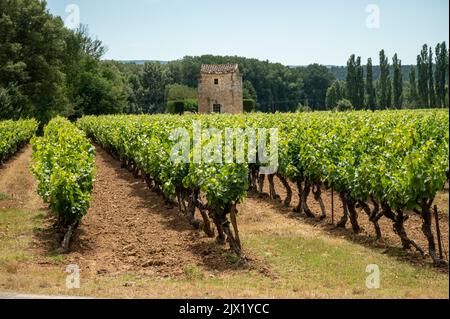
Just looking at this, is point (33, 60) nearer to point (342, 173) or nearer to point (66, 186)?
point (66, 186)

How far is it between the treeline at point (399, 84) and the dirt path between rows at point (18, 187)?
44.5 meters

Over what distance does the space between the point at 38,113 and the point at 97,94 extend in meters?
12.3

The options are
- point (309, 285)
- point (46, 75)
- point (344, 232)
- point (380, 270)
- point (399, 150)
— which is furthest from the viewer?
point (46, 75)

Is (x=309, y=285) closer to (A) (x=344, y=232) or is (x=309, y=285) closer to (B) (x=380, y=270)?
(B) (x=380, y=270)

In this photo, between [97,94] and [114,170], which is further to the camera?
[97,94]

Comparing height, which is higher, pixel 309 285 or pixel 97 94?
pixel 97 94

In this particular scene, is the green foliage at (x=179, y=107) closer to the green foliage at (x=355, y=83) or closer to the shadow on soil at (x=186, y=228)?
the green foliage at (x=355, y=83)

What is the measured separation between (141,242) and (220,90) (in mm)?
48241

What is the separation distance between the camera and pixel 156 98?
10319cm

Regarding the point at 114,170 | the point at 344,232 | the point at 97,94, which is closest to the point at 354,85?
the point at 97,94

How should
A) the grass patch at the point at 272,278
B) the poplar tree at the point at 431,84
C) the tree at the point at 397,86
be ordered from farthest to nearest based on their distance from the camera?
the tree at the point at 397,86
the poplar tree at the point at 431,84
the grass patch at the point at 272,278

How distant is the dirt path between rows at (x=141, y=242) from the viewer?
1106 cm

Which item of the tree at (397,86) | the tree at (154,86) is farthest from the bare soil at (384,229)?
the tree at (154,86)

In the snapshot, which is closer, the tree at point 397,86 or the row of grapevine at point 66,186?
the row of grapevine at point 66,186
